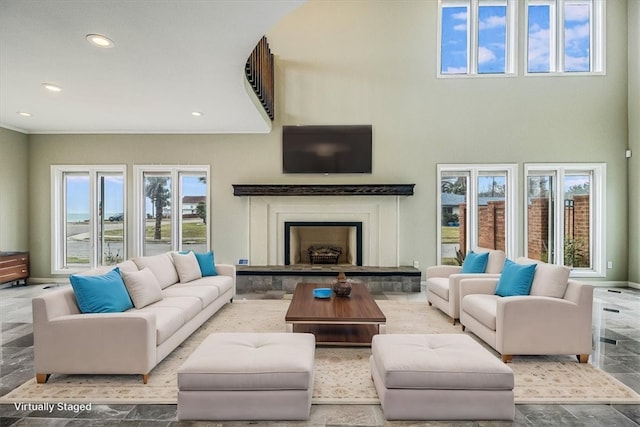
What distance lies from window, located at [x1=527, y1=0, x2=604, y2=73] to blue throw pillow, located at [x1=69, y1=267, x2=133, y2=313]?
7.30 metres

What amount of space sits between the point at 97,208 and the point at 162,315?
460cm

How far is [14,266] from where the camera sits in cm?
595

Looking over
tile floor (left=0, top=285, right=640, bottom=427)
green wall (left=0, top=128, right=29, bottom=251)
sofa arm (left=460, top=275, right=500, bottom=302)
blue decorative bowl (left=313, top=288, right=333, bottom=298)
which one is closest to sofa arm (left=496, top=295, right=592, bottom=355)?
tile floor (left=0, top=285, right=640, bottom=427)

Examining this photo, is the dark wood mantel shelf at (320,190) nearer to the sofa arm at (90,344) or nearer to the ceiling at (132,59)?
the ceiling at (132,59)

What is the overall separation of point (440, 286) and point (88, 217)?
6.30 meters

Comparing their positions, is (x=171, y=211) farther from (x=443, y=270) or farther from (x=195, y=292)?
(x=443, y=270)

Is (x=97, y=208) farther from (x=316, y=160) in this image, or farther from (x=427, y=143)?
(x=427, y=143)

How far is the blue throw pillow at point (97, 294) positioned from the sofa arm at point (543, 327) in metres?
3.24

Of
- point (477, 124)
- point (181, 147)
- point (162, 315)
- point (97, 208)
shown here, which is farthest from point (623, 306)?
point (97, 208)

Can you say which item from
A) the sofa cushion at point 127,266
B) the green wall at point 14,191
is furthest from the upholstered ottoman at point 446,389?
the green wall at point 14,191

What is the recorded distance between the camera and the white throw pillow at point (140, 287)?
325 cm

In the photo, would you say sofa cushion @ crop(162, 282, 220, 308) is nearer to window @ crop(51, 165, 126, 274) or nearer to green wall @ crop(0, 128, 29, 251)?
window @ crop(51, 165, 126, 274)

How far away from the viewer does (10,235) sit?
6.12 m

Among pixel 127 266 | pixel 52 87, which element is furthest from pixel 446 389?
pixel 52 87
